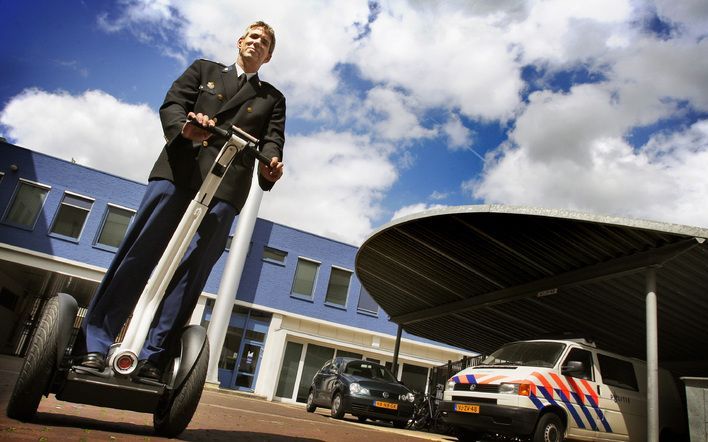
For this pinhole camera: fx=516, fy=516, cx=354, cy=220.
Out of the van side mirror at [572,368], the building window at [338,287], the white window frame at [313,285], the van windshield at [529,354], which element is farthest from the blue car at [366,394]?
the building window at [338,287]

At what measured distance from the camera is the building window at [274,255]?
27.8 meters

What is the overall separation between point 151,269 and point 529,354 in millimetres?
7841

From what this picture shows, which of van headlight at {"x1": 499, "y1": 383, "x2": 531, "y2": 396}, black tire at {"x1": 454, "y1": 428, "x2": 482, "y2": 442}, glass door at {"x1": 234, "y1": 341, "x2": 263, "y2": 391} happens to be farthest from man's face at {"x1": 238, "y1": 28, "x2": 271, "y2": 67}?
glass door at {"x1": 234, "y1": 341, "x2": 263, "y2": 391}

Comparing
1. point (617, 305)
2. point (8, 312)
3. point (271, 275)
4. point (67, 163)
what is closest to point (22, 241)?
point (67, 163)

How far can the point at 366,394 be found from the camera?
1263 centimetres

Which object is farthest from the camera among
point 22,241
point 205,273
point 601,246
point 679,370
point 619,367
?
point 22,241

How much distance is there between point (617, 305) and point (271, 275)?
63.1 feet

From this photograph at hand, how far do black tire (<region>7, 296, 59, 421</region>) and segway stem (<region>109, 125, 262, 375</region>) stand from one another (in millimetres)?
295

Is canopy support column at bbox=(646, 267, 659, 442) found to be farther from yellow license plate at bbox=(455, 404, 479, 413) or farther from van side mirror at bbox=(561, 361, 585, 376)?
yellow license plate at bbox=(455, 404, 479, 413)

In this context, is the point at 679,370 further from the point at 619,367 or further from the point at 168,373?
the point at 168,373

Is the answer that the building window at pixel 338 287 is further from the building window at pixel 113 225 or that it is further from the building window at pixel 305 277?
the building window at pixel 113 225

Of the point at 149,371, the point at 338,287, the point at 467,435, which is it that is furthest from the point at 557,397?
the point at 338,287

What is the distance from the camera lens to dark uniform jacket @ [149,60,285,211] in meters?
3.12

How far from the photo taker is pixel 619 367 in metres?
9.38
